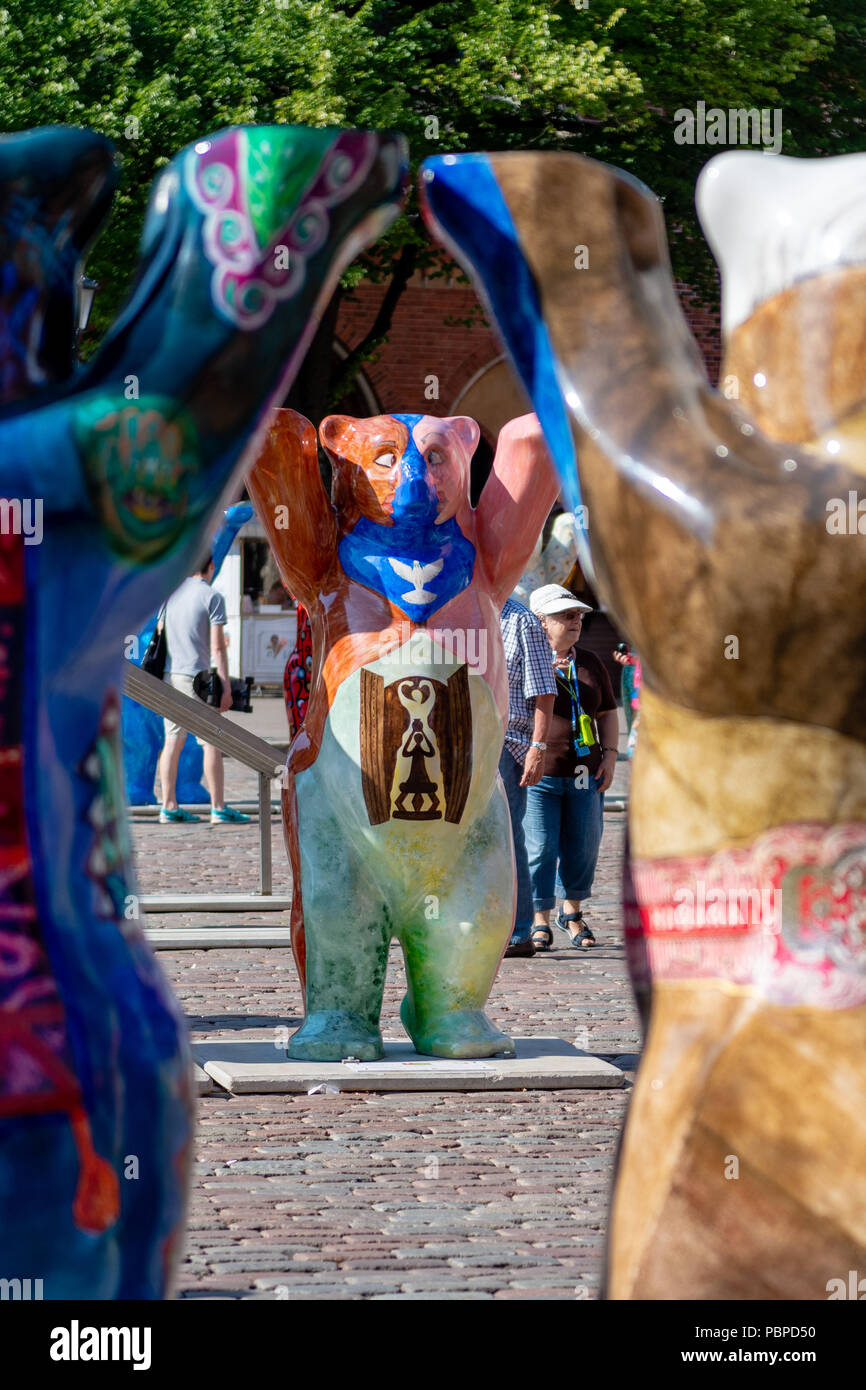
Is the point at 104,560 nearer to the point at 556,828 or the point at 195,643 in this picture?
the point at 556,828

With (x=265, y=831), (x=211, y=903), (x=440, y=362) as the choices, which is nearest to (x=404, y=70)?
(x=440, y=362)

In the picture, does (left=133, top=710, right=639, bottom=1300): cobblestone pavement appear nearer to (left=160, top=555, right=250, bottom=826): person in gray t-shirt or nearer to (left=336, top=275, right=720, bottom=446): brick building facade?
(left=160, top=555, right=250, bottom=826): person in gray t-shirt

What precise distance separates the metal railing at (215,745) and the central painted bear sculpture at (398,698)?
2.74 meters

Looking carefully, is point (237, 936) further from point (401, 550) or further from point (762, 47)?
point (762, 47)

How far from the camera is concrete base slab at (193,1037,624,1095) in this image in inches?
244

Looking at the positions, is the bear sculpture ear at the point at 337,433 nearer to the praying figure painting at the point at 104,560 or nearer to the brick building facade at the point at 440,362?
the praying figure painting at the point at 104,560

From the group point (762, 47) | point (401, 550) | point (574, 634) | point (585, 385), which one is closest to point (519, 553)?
point (401, 550)

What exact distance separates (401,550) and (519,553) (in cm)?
39

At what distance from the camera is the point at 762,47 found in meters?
18.4

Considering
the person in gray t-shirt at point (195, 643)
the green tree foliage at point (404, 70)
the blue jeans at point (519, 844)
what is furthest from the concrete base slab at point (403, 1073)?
the green tree foliage at point (404, 70)

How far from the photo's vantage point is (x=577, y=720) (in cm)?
928

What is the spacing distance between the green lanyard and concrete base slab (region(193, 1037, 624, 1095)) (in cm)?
284

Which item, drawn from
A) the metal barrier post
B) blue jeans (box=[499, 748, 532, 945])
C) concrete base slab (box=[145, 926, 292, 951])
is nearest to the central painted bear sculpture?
blue jeans (box=[499, 748, 532, 945])

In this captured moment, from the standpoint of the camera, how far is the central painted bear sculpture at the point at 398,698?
19.6ft
